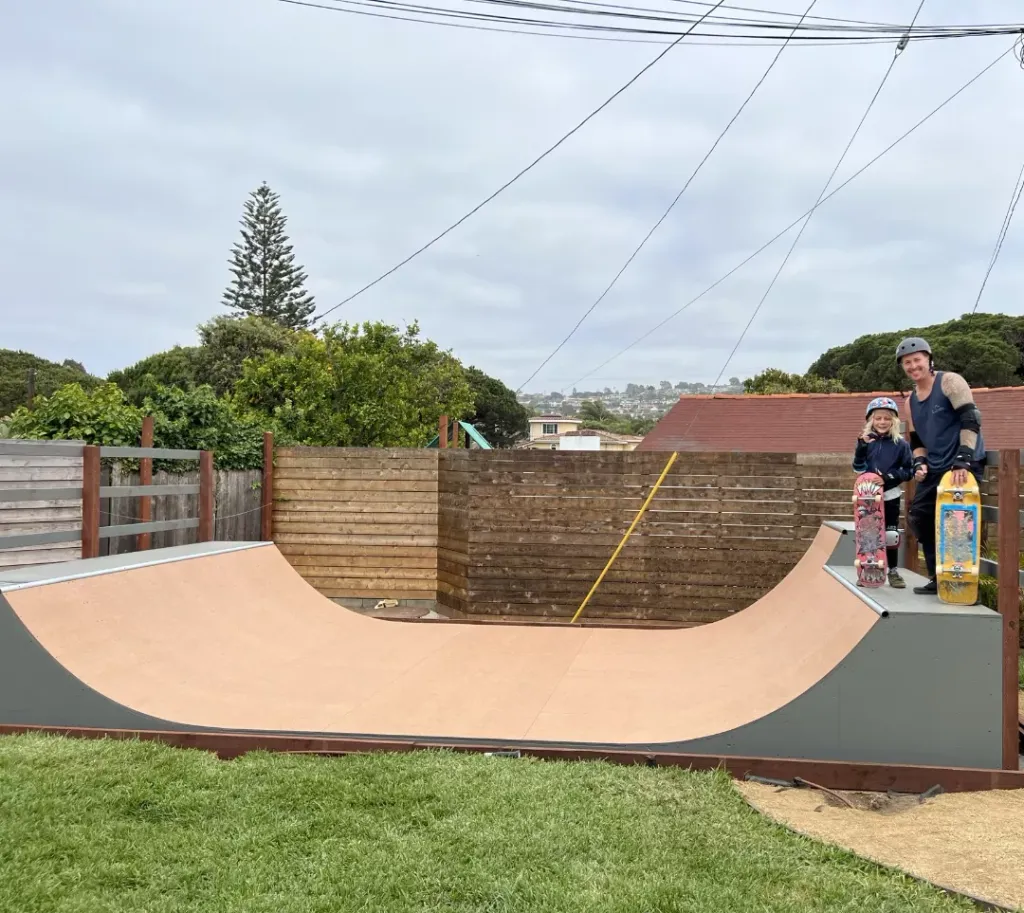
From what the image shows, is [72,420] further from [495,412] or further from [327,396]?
[495,412]

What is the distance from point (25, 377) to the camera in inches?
2290

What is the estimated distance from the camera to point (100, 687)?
440 cm

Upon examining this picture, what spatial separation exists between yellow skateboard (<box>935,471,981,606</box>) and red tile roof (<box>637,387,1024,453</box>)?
12113 mm

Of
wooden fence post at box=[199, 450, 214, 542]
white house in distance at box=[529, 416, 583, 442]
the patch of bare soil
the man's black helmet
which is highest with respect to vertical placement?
white house in distance at box=[529, 416, 583, 442]

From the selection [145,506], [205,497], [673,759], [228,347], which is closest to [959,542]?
[673,759]

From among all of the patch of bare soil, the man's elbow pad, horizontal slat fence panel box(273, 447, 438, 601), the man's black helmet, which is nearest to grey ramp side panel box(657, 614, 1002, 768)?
the patch of bare soil

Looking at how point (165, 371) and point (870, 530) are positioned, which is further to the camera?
point (165, 371)

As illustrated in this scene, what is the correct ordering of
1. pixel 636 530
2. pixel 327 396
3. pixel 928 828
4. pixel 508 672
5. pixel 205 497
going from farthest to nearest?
1. pixel 327 396
2. pixel 636 530
3. pixel 205 497
4. pixel 508 672
5. pixel 928 828

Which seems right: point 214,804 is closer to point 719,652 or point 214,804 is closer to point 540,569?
point 719,652

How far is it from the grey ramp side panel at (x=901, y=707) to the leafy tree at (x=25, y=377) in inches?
2231

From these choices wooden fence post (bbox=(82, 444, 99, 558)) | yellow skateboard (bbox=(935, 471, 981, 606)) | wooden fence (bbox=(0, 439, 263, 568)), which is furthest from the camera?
wooden fence post (bbox=(82, 444, 99, 558))

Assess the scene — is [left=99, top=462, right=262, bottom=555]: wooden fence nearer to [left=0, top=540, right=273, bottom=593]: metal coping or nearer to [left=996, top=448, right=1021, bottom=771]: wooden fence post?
[left=0, top=540, right=273, bottom=593]: metal coping

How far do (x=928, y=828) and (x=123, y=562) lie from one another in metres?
4.85

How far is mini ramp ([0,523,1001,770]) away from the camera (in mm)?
3885
